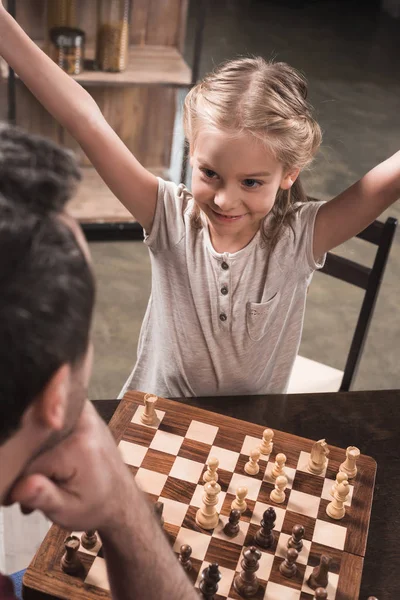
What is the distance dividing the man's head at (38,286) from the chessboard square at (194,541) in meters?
0.67

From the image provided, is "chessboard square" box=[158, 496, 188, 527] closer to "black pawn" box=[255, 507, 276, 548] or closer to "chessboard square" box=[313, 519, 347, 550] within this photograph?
"black pawn" box=[255, 507, 276, 548]

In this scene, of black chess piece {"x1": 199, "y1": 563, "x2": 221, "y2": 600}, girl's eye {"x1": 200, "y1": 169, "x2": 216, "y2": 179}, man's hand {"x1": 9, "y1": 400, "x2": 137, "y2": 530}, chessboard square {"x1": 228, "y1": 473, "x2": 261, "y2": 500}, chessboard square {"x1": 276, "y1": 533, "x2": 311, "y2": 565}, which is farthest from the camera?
girl's eye {"x1": 200, "y1": 169, "x2": 216, "y2": 179}

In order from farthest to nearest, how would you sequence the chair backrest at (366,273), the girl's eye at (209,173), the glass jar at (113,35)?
the glass jar at (113,35) < the chair backrest at (366,273) < the girl's eye at (209,173)

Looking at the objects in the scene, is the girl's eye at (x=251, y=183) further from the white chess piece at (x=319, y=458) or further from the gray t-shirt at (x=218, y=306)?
the white chess piece at (x=319, y=458)

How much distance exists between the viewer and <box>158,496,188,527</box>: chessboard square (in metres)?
1.44

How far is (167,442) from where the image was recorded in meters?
1.59

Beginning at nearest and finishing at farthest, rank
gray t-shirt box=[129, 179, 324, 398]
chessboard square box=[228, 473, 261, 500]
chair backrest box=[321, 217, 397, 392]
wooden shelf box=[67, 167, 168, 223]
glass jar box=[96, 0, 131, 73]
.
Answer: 1. chessboard square box=[228, 473, 261, 500]
2. gray t-shirt box=[129, 179, 324, 398]
3. chair backrest box=[321, 217, 397, 392]
4. glass jar box=[96, 0, 131, 73]
5. wooden shelf box=[67, 167, 168, 223]

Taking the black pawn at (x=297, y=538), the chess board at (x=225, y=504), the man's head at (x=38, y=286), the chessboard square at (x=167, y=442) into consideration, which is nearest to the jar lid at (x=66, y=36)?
the chess board at (x=225, y=504)

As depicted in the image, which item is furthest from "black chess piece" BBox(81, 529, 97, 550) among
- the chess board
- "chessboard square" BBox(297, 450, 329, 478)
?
"chessboard square" BBox(297, 450, 329, 478)

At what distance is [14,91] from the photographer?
3553mm

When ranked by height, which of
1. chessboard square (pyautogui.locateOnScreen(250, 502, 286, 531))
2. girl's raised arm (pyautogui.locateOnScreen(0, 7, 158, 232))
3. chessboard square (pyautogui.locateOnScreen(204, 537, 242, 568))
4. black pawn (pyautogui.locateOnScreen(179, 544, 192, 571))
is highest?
girl's raised arm (pyautogui.locateOnScreen(0, 7, 158, 232))

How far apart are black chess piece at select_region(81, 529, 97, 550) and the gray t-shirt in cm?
64

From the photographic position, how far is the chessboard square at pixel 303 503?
1503mm

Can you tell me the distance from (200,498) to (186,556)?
0.49 feet
